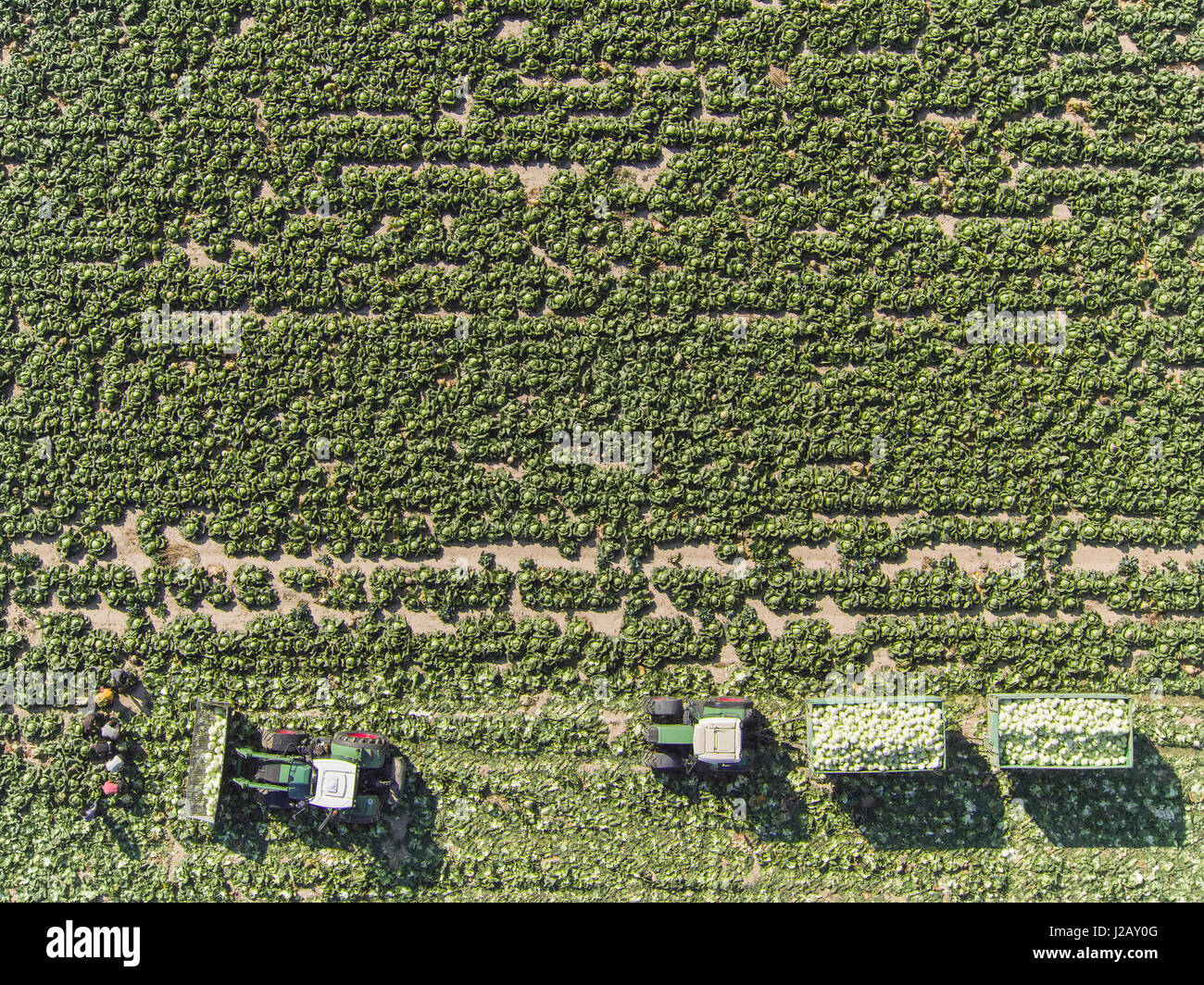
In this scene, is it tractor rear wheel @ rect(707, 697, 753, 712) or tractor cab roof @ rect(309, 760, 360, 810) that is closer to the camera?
tractor cab roof @ rect(309, 760, 360, 810)

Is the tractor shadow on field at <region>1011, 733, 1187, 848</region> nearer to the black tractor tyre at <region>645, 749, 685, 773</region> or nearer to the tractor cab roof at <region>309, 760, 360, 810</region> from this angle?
the black tractor tyre at <region>645, 749, 685, 773</region>

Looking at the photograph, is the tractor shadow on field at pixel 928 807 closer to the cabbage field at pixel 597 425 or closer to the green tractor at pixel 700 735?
the cabbage field at pixel 597 425

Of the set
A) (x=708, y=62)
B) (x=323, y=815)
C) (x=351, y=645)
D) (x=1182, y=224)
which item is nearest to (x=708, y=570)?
(x=351, y=645)

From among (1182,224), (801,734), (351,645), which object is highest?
(1182,224)

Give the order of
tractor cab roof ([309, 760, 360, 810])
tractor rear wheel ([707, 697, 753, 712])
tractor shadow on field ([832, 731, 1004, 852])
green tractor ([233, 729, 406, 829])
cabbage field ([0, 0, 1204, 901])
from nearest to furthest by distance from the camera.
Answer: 1. tractor cab roof ([309, 760, 360, 810])
2. green tractor ([233, 729, 406, 829])
3. tractor rear wheel ([707, 697, 753, 712])
4. tractor shadow on field ([832, 731, 1004, 852])
5. cabbage field ([0, 0, 1204, 901])

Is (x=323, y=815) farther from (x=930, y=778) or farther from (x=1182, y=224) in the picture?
(x=1182, y=224)

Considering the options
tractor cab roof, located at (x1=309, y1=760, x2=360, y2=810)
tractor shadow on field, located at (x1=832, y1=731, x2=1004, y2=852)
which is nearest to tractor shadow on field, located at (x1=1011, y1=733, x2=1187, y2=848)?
tractor shadow on field, located at (x1=832, y1=731, x2=1004, y2=852)

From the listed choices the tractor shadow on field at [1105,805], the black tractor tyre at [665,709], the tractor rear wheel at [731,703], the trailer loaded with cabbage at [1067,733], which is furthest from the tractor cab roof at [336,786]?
the tractor shadow on field at [1105,805]

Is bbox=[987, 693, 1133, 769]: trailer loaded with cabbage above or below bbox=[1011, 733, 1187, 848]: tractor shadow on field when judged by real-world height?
above
